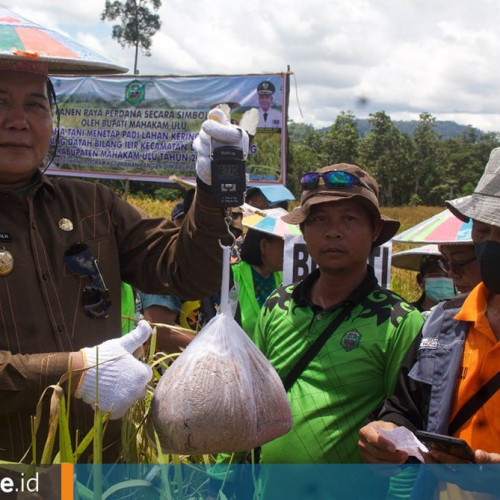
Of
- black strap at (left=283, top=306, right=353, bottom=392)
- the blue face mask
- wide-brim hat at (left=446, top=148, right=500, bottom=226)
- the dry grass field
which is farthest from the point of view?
the dry grass field

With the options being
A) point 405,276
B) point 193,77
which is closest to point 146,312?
point 405,276

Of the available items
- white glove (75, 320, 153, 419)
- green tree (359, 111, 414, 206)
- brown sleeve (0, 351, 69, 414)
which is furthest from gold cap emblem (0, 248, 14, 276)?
green tree (359, 111, 414, 206)

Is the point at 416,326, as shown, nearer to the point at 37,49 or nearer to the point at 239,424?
the point at 239,424

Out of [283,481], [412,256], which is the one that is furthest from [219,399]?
[412,256]

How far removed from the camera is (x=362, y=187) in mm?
2385

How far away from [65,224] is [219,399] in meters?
0.79

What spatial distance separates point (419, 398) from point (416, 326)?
0.29 metres

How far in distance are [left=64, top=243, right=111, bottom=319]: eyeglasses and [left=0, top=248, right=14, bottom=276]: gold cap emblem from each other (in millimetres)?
148

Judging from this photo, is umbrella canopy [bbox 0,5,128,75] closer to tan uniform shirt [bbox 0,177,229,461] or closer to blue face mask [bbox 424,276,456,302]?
tan uniform shirt [bbox 0,177,229,461]

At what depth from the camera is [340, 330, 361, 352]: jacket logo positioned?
212cm

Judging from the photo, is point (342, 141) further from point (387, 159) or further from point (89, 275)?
point (89, 275)

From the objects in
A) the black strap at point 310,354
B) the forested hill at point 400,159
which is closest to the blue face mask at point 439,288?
the black strap at point 310,354

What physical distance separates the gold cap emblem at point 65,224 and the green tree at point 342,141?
5105 centimetres


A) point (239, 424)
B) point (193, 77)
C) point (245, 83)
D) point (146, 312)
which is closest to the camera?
point (239, 424)
